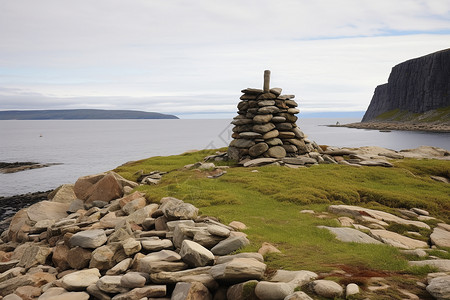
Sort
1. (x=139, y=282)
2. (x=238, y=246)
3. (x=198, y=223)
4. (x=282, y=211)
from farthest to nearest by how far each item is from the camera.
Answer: (x=282, y=211), (x=198, y=223), (x=238, y=246), (x=139, y=282)

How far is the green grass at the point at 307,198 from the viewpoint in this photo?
9703mm

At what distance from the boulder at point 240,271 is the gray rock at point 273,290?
1.74 feet

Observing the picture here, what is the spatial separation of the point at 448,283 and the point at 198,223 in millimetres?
7457

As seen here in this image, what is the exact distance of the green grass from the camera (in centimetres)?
970

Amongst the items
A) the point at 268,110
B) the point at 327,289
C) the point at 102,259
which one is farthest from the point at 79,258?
the point at 268,110

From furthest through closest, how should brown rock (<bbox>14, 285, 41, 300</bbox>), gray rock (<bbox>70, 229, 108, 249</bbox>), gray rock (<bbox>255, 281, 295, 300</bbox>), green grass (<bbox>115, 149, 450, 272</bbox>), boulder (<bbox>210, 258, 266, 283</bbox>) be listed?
1. gray rock (<bbox>70, 229, 108, 249</bbox>)
2. brown rock (<bbox>14, 285, 41, 300</bbox>)
3. green grass (<bbox>115, 149, 450, 272</bbox>)
4. boulder (<bbox>210, 258, 266, 283</bbox>)
5. gray rock (<bbox>255, 281, 295, 300</bbox>)

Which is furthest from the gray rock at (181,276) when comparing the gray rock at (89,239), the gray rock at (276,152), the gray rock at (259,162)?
the gray rock at (276,152)

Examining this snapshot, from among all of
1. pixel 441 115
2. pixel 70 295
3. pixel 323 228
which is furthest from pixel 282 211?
pixel 441 115

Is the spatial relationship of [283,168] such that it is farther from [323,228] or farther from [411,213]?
[323,228]

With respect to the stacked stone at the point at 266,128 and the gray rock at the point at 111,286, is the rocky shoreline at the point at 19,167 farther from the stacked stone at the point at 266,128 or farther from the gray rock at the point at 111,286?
the gray rock at the point at 111,286

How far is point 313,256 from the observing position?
9.62m

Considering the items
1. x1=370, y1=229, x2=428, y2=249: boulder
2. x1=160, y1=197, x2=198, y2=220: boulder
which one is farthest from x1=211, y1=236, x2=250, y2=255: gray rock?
x1=370, y1=229, x2=428, y2=249: boulder

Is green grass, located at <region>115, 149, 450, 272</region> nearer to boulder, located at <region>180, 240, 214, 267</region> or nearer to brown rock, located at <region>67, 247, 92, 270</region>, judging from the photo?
boulder, located at <region>180, 240, 214, 267</region>

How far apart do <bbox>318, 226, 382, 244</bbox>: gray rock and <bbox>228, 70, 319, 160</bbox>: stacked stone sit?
14502 millimetres
